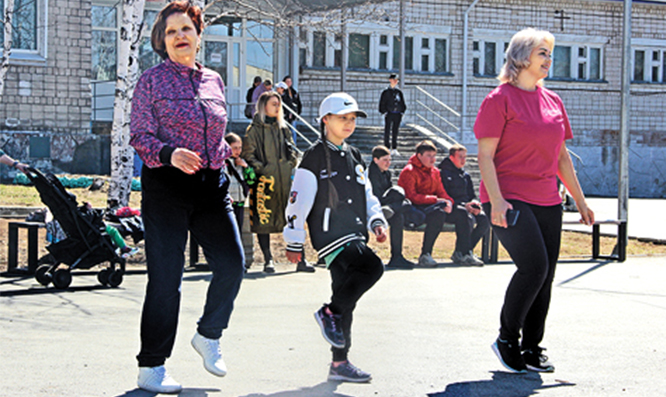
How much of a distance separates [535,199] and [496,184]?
0.85ft

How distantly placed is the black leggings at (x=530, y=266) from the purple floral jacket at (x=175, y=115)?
5.85 feet

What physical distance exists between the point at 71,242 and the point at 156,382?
4.06 metres

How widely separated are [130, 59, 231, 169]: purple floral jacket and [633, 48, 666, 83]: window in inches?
1268

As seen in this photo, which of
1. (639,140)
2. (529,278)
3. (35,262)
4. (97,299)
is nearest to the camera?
(529,278)

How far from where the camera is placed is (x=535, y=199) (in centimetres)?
515

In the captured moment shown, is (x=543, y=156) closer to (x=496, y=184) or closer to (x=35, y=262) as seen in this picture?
(x=496, y=184)

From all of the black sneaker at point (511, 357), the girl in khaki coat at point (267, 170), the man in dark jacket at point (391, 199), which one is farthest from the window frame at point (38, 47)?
the black sneaker at point (511, 357)

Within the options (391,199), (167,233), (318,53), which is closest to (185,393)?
(167,233)

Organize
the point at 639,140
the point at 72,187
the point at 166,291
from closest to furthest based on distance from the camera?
the point at 166,291 → the point at 72,187 → the point at 639,140

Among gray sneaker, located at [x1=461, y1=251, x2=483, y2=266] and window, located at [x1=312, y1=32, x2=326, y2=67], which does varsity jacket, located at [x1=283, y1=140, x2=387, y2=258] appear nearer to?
gray sneaker, located at [x1=461, y1=251, x2=483, y2=266]

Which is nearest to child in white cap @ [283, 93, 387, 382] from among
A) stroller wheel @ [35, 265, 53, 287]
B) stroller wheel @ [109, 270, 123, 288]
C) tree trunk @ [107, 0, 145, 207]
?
stroller wheel @ [109, 270, 123, 288]

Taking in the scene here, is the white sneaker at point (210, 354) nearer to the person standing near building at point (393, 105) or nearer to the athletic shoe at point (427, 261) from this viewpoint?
the athletic shoe at point (427, 261)

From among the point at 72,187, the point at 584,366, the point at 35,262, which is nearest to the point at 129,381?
the point at 584,366

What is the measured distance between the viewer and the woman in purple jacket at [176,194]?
14.8 ft
